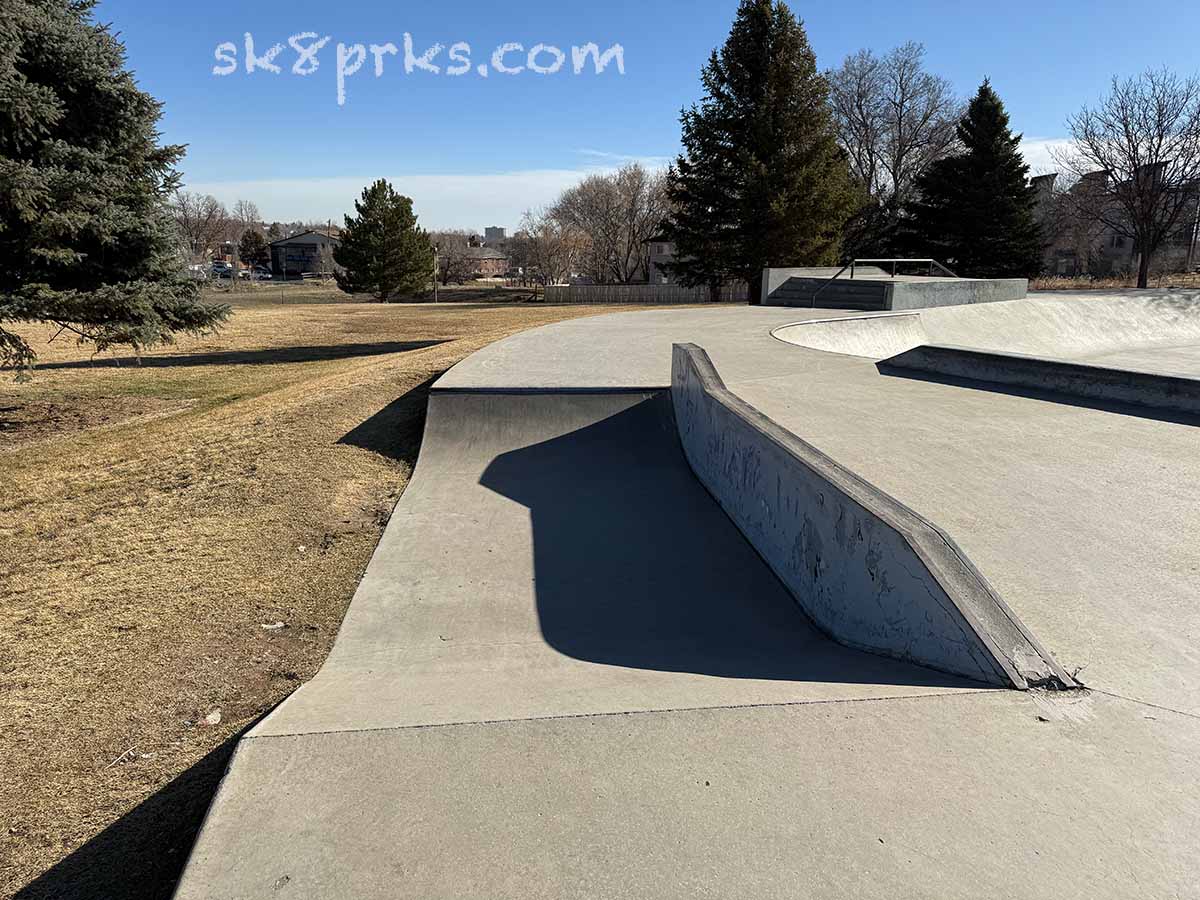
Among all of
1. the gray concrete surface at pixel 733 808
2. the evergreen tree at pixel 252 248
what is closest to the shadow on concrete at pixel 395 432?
the gray concrete surface at pixel 733 808

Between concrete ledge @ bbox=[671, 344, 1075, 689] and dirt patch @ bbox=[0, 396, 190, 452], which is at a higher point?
concrete ledge @ bbox=[671, 344, 1075, 689]

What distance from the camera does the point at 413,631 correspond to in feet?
16.3

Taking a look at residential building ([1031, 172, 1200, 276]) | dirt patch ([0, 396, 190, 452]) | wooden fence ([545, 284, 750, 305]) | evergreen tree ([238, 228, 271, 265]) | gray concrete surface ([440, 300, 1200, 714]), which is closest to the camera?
gray concrete surface ([440, 300, 1200, 714])

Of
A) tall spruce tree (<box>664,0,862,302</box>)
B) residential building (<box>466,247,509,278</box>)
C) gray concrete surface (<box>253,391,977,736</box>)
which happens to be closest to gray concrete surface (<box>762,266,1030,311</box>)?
tall spruce tree (<box>664,0,862,302</box>)

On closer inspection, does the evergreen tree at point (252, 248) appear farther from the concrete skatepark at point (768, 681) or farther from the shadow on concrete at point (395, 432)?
the concrete skatepark at point (768, 681)

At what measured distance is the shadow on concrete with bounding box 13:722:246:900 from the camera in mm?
2830

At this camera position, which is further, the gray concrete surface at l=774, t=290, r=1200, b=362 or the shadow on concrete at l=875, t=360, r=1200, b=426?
the gray concrete surface at l=774, t=290, r=1200, b=362

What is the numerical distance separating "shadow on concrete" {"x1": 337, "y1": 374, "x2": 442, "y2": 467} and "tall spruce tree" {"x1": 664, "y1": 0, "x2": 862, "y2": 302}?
76.7 feet

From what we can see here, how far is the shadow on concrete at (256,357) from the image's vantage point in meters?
19.6

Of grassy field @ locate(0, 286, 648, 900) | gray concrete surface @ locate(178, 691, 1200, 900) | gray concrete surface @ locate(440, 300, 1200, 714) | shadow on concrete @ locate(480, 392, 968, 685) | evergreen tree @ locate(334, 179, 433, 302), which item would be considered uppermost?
evergreen tree @ locate(334, 179, 433, 302)

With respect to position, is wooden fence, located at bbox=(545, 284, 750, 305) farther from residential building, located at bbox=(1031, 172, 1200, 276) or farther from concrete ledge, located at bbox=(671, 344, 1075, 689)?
concrete ledge, located at bbox=(671, 344, 1075, 689)

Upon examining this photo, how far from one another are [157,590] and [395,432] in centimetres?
438

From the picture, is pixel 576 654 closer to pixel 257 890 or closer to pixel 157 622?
pixel 257 890

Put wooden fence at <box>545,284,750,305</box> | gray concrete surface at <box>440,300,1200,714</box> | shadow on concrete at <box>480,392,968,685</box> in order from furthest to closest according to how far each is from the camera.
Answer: wooden fence at <box>545,284,750,305</box>, shadow on concrete at <box>480,392,968,685</box>, gray concrete surface at <box>440,300,1200,714</box>
